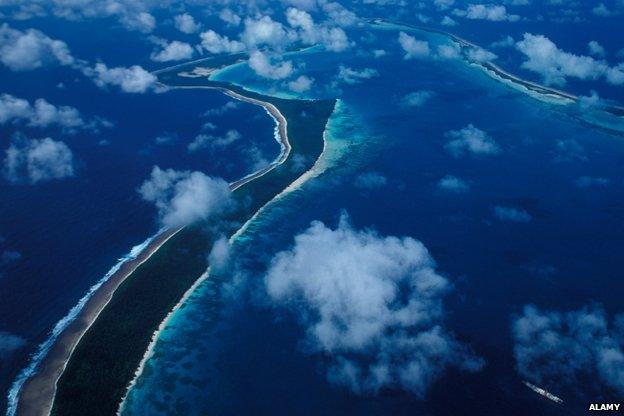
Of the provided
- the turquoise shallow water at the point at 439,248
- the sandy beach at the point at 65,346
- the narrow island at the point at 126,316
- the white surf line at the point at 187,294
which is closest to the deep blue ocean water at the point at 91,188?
the sandy beach at the point at 65,346

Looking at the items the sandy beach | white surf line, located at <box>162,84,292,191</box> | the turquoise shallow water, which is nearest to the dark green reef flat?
the sandy beach

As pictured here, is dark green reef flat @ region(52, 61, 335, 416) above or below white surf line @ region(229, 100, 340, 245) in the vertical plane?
below

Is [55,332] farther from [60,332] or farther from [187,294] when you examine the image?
[187,294]

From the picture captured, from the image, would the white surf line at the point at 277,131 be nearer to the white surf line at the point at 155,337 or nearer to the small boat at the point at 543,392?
the white surf line at the point at 155,337

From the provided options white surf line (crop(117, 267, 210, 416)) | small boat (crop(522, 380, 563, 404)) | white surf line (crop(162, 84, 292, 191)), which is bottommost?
white surf line (crop(117, 267, 210, 416))

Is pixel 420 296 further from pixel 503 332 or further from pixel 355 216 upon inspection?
pixel 355 216

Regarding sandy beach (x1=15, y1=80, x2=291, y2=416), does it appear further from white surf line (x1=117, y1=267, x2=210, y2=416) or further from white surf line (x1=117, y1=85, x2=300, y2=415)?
white surf line (x1=117, y1=85, x2=300, y2=415)

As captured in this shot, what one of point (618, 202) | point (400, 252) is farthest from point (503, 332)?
point (618, 202)
